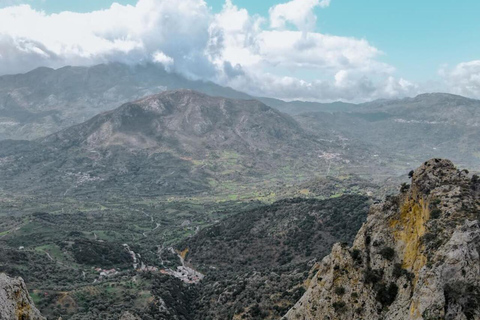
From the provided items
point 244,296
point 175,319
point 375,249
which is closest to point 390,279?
point 375,249

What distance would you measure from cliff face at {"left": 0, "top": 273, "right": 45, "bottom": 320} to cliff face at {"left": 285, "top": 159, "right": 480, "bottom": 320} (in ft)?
89.1

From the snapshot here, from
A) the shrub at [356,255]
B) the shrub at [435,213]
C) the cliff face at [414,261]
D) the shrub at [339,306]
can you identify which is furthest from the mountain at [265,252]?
the shrub at [435,213]

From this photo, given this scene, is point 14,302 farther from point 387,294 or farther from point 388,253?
point 388,253

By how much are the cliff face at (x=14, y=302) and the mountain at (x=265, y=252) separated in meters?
43.6

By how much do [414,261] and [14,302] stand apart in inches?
1432

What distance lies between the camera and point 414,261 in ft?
112

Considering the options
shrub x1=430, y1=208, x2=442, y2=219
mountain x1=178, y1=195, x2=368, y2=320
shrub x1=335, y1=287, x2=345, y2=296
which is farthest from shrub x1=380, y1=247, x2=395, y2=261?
mountain x1=178, y1=195, x2=368, y2=320

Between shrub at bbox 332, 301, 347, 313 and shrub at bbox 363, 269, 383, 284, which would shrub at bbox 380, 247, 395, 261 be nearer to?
shrub at bbox 363, 269, 383, 284

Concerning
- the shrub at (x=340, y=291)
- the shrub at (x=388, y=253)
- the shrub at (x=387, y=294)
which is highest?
the shrub at (x=388, y=253)

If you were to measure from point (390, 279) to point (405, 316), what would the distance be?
900 cm

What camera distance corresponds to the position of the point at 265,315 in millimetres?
68812

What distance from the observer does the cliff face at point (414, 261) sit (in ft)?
75.5

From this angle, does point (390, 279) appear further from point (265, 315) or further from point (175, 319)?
point (175, 319)

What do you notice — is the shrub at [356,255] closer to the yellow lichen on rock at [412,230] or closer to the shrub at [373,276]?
the shrub at [373,276]
